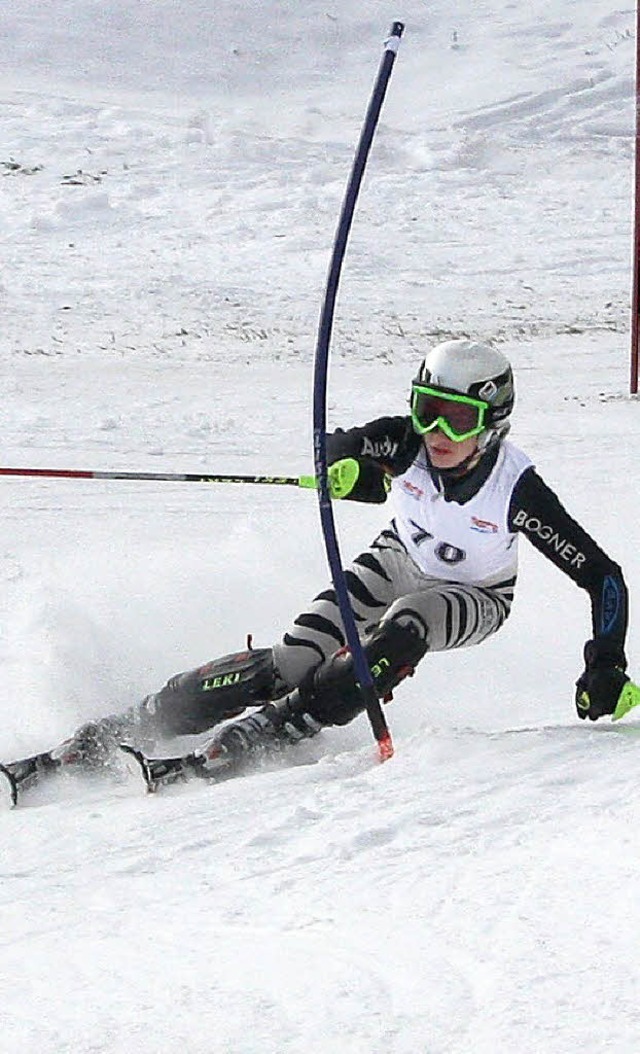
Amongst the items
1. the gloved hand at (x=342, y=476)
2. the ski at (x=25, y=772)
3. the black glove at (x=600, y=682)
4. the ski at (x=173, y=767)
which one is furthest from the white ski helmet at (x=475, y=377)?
the ski at (x=25, y=772)

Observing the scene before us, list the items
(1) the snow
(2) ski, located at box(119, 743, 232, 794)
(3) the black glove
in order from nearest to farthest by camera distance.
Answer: (1) the snow → (2) ski, located at box(119, 743, 232, 794) → (3) the black glove

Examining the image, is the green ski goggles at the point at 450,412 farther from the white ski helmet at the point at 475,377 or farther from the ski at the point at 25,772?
the ski at the point at 25,772

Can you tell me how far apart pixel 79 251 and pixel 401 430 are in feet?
29.6

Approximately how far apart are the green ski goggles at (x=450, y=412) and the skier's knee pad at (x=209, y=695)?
0.96 m

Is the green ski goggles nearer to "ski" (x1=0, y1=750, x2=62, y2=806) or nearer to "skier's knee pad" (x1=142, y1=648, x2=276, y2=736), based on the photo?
"skier's knee pad" (x1=142, y1=648, x2=276, y2=736)

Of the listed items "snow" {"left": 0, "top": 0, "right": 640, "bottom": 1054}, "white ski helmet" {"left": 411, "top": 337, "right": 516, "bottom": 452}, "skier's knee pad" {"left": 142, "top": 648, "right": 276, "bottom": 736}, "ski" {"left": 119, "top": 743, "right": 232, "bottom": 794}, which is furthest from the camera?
"skier's knee pad" {"left": 142, "top": 648, "right": 276, "bottom": 736}

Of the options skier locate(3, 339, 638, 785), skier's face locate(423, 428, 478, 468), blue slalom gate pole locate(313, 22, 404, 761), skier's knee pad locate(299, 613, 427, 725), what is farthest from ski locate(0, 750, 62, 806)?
skier's face locate(423, 428, 478, 468)

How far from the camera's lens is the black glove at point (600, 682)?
4.60m

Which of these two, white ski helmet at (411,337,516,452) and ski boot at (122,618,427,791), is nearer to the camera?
ski boot at (122,618,427,791)

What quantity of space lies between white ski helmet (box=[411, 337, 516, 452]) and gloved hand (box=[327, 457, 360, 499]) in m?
0.34

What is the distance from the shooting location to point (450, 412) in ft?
15.7

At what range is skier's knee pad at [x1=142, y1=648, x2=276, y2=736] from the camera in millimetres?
4855

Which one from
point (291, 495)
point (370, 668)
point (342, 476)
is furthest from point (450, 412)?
point (291, 495)

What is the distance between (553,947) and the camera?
2812 mm
